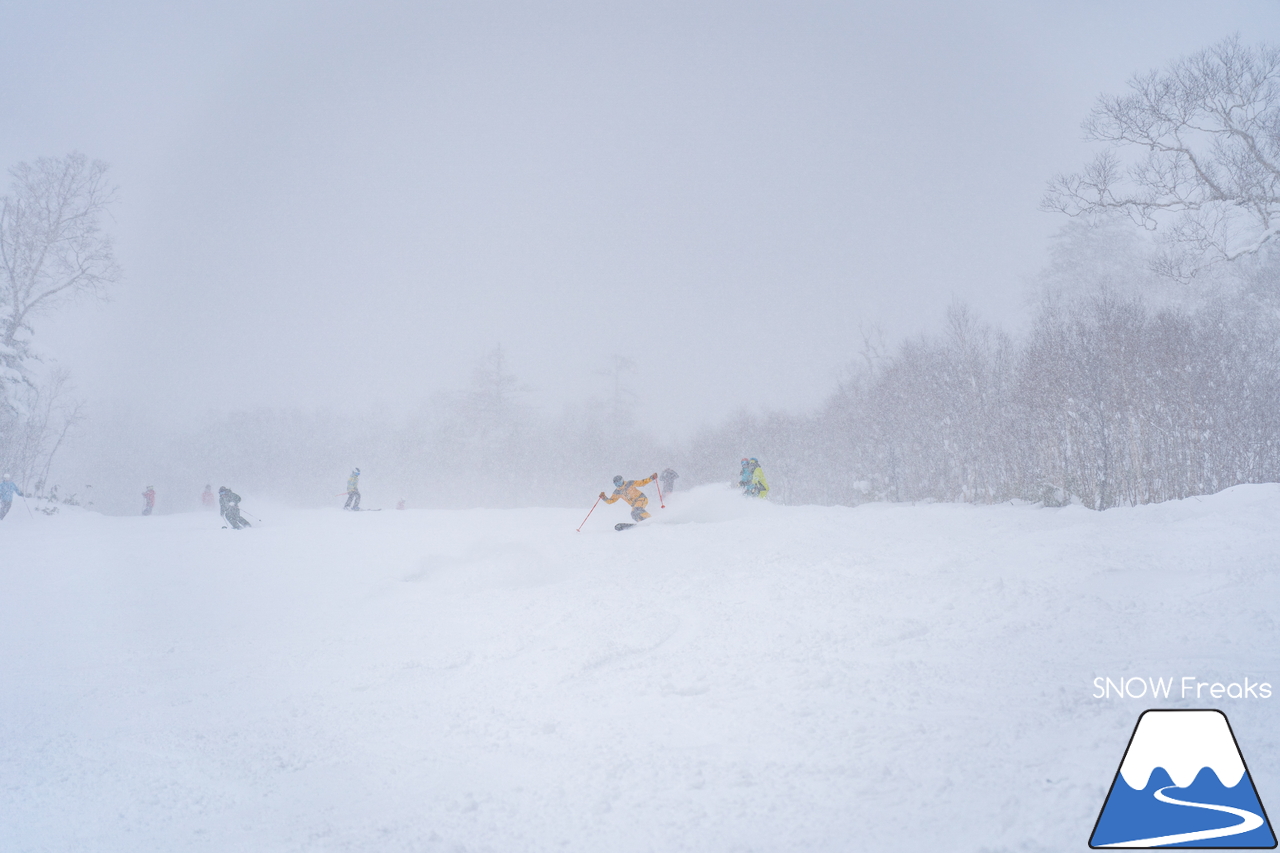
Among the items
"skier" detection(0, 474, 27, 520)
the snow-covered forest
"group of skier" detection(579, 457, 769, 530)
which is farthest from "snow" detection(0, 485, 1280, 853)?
"skier" detection(0, 474, 27, 520)

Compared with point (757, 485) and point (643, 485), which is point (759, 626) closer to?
point (643, 485)

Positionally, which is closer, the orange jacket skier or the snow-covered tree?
the orange jacket skier

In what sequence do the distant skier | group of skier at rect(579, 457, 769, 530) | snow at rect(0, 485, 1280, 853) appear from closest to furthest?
snow at rect(0, 485, 1280, 853) < group of skier at rect(579, 457, 769, 530) < the distant skier

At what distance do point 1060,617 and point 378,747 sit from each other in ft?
17.2

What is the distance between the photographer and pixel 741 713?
12.6 ft

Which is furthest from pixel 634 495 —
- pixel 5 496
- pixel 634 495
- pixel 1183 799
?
pixel 5 496

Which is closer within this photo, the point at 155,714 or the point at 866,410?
the point at 155,714

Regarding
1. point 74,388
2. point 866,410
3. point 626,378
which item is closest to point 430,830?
point 866,410

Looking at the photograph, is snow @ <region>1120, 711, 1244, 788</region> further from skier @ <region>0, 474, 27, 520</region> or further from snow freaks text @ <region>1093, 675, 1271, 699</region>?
skier @ <region>0, 474, 27, 520</region>

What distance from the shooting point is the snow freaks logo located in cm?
202

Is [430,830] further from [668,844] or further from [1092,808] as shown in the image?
[1092,808]

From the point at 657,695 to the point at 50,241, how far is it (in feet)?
97.0

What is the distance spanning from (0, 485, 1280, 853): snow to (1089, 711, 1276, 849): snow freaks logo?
4.0 inches

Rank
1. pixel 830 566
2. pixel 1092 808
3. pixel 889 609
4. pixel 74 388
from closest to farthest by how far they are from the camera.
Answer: pixel 1092 808
pixel 889 609
pixel 830 566
pixel 74 388
